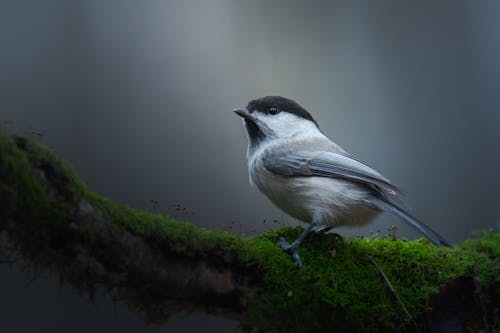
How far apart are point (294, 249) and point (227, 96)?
2158 mm

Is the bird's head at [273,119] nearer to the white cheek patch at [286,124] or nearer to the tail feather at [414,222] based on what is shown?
the white cheek patch at [286,124]

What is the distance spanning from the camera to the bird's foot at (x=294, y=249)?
1.87 metres

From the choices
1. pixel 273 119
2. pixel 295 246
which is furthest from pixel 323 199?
pixel 273 119

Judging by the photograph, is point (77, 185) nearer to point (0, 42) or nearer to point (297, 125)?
point (297, 125)

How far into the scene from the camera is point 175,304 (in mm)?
1684

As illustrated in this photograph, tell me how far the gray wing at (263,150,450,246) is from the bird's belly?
0.03 metres

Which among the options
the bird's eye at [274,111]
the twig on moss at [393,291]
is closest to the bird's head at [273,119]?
the bird's eye at [274,111]

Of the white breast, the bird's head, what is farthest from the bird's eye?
the white breast

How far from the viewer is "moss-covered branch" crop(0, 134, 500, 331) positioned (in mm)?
1339

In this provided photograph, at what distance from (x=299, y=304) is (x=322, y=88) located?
8.92 feet

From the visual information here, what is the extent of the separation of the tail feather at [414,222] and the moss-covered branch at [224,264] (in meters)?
0.12

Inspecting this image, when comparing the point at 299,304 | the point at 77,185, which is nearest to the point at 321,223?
the point at 299,304

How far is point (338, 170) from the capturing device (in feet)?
7.60

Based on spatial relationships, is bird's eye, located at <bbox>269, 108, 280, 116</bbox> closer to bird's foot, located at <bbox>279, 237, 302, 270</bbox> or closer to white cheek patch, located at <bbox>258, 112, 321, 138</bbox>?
white cheek patch, located at <bbox>258, 112, 321, 138</bbox>
